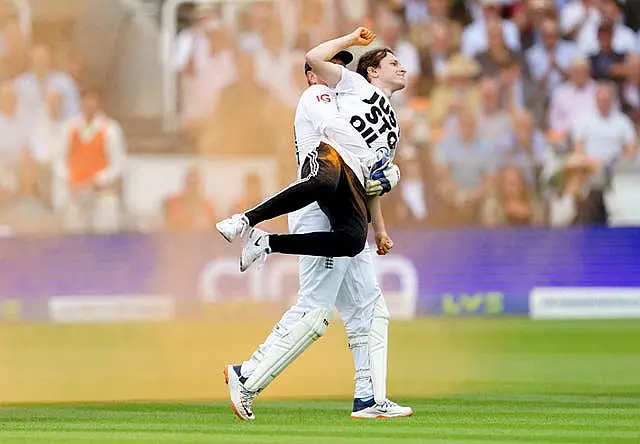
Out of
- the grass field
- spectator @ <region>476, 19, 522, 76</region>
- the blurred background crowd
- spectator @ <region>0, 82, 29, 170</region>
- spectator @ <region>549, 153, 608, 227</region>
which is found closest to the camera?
the grass field

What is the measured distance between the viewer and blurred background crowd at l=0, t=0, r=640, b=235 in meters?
18.1

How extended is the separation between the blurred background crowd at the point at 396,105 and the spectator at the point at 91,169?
19 mm

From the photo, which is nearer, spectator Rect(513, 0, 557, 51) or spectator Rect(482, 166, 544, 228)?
spectator Rect(482, 166, 544, 228)

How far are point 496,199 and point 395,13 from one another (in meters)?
3.20

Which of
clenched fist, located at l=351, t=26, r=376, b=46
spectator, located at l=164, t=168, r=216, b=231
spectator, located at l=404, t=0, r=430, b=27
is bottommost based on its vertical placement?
spectator, located at l=164, t=168, r=216, b=231

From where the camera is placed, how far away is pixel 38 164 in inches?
723

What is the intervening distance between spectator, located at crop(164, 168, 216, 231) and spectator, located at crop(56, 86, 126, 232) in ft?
2.04

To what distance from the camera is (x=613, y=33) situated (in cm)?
1981

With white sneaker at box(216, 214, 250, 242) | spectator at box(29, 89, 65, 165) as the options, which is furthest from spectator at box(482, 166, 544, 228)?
white sneaker at box(216, 214, 250, 242)

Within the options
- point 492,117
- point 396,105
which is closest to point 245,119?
point 396,105

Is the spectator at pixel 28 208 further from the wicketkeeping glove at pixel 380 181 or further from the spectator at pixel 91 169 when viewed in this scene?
the wicketkeeping glove at pixel 380 181

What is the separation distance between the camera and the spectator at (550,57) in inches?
773

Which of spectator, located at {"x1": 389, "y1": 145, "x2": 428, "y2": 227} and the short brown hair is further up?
the short brown hair

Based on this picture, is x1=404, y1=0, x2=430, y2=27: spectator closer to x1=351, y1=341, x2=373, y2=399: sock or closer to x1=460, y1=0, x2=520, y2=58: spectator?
x1=460, y1=0, x2=520, y2=58: spectator
